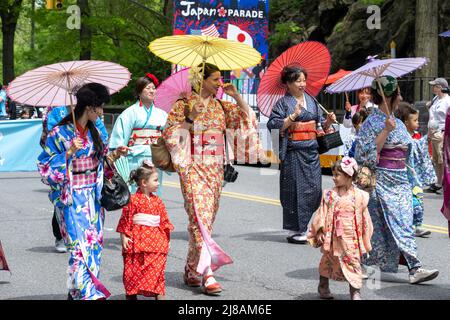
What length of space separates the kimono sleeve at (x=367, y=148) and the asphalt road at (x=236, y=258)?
3.36 ft

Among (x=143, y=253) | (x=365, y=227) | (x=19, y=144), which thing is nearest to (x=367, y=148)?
(x=365, y=227)

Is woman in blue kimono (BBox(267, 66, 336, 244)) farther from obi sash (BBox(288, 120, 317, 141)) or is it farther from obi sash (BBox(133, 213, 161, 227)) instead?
obi sash (BBox(133, 213, 161, 227))

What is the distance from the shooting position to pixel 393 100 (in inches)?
299

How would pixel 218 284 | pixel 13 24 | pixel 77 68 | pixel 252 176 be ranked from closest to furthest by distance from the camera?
pixel 77 68, pixel 218 284, pixel 252 176, pixel 13 24

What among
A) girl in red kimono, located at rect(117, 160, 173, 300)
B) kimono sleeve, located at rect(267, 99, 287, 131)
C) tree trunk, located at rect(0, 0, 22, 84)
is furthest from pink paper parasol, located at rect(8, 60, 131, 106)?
tree trunk, located at rect(0, 0, 22, 84)

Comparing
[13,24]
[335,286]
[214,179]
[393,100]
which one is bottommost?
[335,286]

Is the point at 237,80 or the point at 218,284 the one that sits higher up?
the point at 237,80

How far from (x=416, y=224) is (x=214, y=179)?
3515 millimetres

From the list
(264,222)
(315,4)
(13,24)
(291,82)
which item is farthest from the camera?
(13,24)

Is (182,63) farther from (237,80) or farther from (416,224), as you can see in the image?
(237,80)

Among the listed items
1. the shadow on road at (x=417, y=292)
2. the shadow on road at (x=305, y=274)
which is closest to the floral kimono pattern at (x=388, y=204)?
the shadow on road at (x=417, y=292)

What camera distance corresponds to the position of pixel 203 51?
294 inches

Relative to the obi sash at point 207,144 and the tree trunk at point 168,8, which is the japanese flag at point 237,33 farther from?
the obi sash at point 207,144

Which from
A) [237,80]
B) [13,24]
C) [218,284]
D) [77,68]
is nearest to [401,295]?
[218,284]
